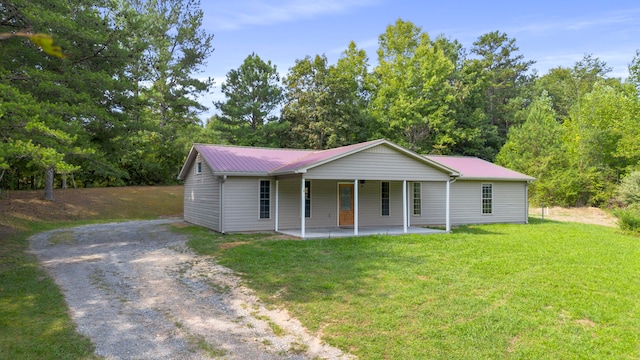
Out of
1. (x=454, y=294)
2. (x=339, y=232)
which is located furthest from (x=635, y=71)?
(x=454, y=294)

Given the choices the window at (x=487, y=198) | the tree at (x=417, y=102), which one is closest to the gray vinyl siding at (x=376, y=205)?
the window at (x=487, y=198)

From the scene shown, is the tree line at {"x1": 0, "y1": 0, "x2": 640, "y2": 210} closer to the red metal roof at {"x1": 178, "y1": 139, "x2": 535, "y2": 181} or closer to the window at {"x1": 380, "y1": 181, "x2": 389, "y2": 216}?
the red metal roof at {"x1": 178, "y1": 139, "x2": 535, "y2": 181}

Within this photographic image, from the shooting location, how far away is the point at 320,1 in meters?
13.0

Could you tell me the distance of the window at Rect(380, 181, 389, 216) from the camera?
1730 centimetres

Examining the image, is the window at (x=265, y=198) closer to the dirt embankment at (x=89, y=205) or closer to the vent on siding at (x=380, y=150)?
the vent on siding at (x=380, y=150)

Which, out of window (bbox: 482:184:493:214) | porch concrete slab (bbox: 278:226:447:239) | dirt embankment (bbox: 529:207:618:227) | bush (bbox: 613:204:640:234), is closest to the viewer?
porch concrete slab (bbox: 278:226:447:239)

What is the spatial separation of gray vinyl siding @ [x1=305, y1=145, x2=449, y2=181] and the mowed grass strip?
8.17ft

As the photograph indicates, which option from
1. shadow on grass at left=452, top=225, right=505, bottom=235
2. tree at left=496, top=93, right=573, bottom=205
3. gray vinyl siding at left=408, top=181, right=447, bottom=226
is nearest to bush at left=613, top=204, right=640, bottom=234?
shadow on grass at left=452, top=225, right=505, bottom=235

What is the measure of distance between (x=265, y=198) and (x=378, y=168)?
4.41 metres

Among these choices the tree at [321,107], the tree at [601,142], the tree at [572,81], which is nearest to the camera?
the tree at [601,142]

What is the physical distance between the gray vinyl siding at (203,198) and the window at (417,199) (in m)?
8.73

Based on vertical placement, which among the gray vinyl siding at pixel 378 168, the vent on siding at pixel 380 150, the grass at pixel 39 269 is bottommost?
the grass at pixel 39 269

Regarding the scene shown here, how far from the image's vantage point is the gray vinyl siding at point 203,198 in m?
15.0

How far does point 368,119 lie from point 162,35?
17.5m
